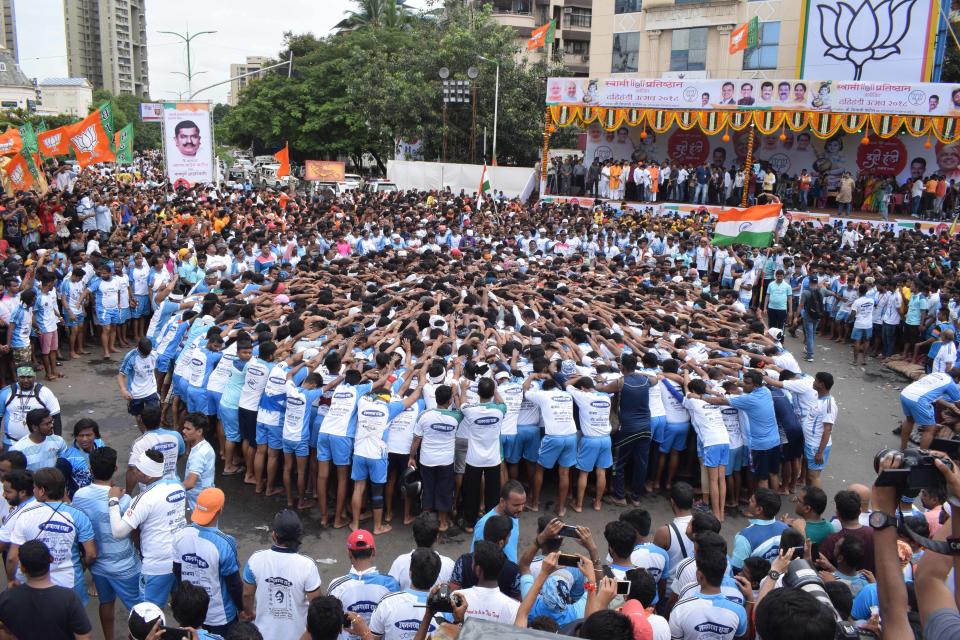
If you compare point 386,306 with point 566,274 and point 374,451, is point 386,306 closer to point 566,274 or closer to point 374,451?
point 374,451

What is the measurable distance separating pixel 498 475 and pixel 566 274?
6.43m

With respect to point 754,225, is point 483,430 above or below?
below

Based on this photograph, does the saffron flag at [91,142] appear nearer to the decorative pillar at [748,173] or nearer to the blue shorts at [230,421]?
the blue shorts at [230,421]

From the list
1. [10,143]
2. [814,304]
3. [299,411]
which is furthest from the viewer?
[10,143]

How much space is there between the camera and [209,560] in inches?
181

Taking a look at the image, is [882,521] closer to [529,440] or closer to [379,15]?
[529,440]

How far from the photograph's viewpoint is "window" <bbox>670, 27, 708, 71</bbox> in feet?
116

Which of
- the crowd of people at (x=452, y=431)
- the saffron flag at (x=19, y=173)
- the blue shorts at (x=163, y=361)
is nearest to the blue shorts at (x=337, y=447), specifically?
the crowd of people at (x=452, y=431)

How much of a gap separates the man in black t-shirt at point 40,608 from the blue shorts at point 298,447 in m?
3.41

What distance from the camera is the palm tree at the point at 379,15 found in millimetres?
46188

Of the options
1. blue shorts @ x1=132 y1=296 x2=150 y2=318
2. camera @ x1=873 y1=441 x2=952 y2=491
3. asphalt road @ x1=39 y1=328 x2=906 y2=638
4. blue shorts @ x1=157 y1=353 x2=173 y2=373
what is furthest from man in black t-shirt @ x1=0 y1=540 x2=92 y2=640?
blue shorts @ x1=132 y1=296 x2=150 y2=318

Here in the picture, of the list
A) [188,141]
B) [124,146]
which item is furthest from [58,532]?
[124,146]

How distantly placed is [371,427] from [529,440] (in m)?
1.78

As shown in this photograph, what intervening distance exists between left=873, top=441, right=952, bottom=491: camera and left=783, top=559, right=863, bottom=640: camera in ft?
1.95
